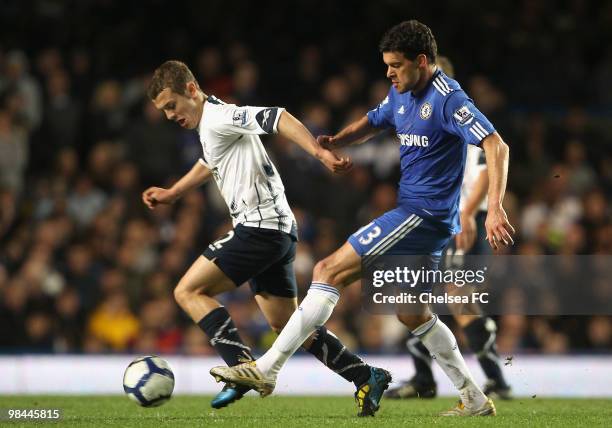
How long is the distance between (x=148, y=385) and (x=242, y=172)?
1381 millimetres

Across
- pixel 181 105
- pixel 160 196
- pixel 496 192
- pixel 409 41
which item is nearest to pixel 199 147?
pixel 160 196

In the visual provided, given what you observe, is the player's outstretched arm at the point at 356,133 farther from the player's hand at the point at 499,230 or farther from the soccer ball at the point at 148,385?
the soccer ball at the point at 148,385

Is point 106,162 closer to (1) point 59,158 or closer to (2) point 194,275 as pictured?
(1) point 59,158

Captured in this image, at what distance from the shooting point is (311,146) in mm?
6215

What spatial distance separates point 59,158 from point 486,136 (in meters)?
7.27

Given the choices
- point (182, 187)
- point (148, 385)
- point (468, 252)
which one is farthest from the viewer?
point (468, 252)

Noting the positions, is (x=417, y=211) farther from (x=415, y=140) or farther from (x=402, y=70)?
(x=402, y=70)

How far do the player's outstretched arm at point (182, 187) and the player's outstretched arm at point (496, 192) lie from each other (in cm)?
205

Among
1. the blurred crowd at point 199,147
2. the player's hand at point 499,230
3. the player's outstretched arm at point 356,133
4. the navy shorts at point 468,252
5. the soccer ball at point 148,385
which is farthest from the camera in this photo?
the blurred crowd at point 199,147

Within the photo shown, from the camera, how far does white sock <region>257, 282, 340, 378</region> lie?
6164mm

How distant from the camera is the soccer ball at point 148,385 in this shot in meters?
6.53

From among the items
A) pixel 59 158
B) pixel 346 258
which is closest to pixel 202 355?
pixel 59 158

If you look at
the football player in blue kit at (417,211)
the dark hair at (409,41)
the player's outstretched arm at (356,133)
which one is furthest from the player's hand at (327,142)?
the dark hair at (409,41)

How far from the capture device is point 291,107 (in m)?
13.1
